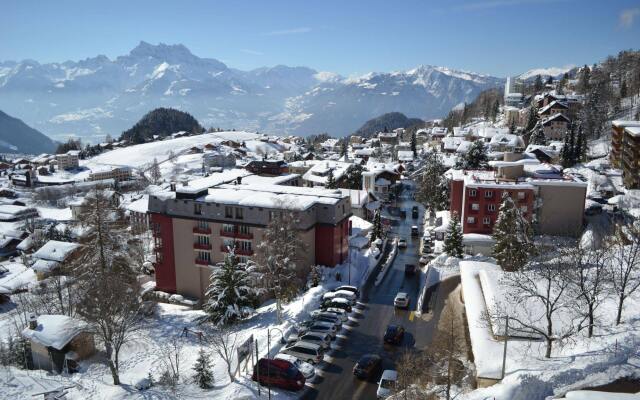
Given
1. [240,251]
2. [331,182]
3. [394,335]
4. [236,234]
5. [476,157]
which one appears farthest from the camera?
[331,182]

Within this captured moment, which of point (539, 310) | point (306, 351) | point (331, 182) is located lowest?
point (306, 351)

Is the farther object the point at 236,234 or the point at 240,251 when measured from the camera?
the point at 240,251

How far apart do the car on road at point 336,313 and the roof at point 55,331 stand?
13913 millimetres

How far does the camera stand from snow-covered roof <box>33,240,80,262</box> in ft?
172

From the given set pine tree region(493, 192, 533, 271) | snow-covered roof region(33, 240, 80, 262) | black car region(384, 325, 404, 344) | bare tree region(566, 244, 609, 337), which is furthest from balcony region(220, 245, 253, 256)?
bare tree region(566, 244, 609, 337)

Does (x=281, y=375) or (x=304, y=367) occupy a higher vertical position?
(x=281, y=375)

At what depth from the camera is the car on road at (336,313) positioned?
29594 millimetres

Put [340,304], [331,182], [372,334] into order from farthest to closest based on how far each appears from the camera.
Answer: [331,182]
[340,304]
[372,334]

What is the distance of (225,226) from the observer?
39312mm

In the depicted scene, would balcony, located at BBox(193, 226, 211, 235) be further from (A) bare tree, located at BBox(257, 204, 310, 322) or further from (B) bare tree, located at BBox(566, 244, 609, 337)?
(B) bare tree, located at BBox(566, 244, 609, 337)

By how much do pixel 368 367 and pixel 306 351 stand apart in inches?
136

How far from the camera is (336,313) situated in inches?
1178

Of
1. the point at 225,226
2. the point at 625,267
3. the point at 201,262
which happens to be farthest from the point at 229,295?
the point at 625,267

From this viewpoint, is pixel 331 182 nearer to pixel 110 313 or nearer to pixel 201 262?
pixel 201 262
